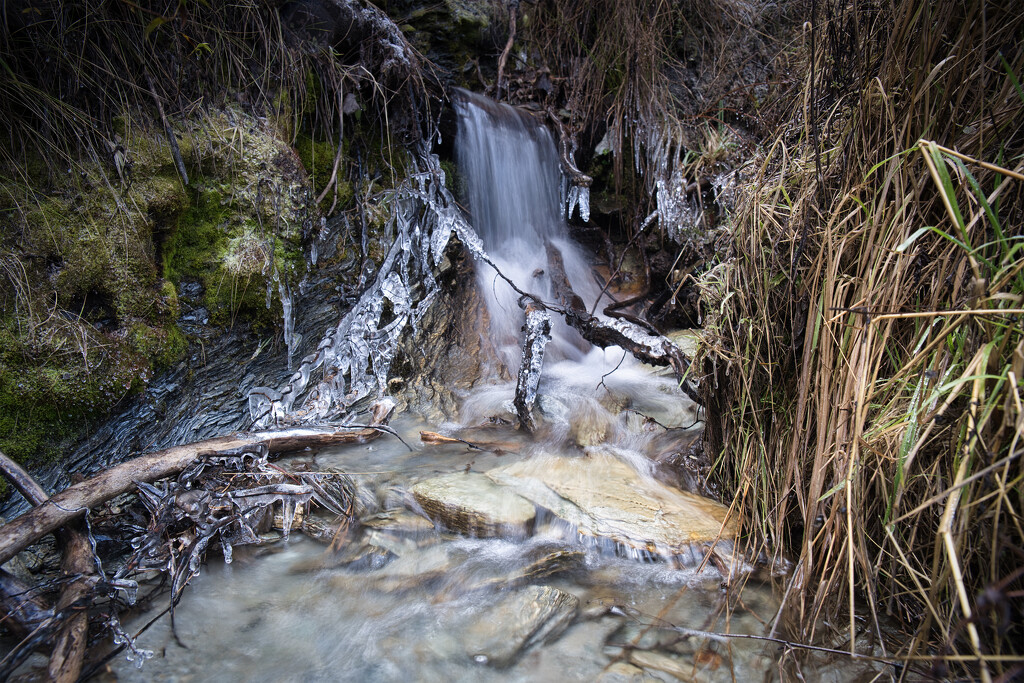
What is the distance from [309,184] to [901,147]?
3.09 meters

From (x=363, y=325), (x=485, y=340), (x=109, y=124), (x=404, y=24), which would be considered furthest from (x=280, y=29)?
(x=485, y=340)

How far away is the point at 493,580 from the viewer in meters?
1.91

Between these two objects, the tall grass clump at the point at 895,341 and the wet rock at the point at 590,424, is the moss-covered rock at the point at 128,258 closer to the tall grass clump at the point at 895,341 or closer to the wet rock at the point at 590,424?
the wet rock at the point at 590,424

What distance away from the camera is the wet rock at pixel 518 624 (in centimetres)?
161

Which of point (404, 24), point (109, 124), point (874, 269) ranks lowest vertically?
point (874, 269)

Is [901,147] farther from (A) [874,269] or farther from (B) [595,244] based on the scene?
(B) [595,244]

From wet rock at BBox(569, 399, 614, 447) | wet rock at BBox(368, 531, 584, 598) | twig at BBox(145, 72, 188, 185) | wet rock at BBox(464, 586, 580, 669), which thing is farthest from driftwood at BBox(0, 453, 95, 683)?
wet rock at BBox(569, 399, 614, 447)

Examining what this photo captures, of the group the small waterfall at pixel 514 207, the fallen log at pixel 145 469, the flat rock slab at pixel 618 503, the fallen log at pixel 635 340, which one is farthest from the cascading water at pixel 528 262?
the fallen log at pixel 145 469

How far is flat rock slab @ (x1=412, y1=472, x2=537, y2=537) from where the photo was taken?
6.95 feet

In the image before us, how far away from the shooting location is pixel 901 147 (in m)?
1.57

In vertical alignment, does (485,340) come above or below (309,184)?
below

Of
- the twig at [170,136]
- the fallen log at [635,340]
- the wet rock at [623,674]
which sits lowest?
the wet rock at [623,674]

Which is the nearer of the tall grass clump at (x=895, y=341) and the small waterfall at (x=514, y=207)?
the tall grass clump at (x=895, y=341)

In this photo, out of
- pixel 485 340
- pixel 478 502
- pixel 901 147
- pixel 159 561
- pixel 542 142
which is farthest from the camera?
pixel 542 142
